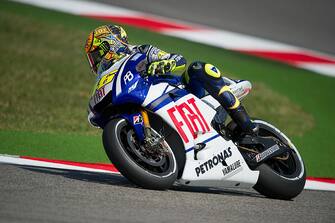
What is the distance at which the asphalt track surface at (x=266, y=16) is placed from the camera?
15758 millimetres

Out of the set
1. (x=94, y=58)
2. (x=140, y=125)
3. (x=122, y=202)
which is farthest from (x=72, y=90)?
(x=122, y=202)

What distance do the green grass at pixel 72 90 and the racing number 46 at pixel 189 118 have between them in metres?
2.32

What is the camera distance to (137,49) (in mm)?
7188

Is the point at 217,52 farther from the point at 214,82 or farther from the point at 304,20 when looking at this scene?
the point at 214,82

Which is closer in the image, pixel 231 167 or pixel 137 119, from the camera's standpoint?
pixel 137 119

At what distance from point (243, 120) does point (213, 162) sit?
0.57 m

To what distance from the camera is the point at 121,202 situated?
5973 millimetres

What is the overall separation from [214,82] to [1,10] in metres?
9.57

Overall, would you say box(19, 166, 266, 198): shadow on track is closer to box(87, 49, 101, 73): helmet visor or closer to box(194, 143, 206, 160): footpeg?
box(194, 143, 206, 160): footpeg


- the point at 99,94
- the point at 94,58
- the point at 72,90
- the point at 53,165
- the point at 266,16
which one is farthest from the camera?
the point at 266,16

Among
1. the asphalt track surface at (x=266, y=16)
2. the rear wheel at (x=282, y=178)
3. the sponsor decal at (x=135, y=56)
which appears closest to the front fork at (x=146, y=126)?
the sponsor decal at (x=135, y=56)

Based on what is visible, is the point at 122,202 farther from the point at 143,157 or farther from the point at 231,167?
the point at 231,167

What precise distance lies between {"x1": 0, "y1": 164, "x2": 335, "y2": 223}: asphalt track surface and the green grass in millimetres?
1890

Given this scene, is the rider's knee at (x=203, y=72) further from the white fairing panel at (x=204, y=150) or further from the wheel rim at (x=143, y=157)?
the wheel rim at (x=143, y=157)
